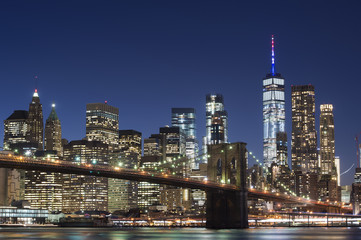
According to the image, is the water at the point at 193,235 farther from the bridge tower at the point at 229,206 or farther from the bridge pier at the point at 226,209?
the bridge tower at the point at 229,206

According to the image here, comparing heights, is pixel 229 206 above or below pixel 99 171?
below

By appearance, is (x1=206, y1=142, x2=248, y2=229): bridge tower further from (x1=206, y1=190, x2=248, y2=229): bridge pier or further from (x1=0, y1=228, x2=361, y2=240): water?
(x1=0, y1=228, x2=361, y2=240): water

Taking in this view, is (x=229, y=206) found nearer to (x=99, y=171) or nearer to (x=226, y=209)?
(x=226, y=209)

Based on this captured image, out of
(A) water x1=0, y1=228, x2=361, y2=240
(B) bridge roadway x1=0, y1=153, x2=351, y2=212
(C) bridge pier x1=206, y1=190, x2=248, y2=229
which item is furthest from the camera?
(C) bridge pier x1=206, y1=190, x2=248, y2=229

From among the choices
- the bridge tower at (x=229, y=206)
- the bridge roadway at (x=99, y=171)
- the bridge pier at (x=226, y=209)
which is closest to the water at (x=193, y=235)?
the bridge pier at (x=226, y=209)

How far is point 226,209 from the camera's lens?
9300cm

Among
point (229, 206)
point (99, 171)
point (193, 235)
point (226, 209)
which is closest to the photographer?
point (193, 235)

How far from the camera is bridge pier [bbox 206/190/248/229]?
91.9m

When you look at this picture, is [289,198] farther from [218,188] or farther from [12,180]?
[12,180]

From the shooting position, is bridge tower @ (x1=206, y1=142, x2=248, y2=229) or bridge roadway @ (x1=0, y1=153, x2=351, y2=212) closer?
bridge roadway @ (x1=0, y1=153, x2=351, y2=212)

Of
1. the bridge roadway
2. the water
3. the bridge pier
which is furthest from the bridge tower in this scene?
the water

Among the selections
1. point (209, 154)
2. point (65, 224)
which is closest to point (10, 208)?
point (65, 224)

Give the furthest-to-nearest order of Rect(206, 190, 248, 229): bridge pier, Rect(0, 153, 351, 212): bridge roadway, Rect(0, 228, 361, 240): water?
Rect(206, 190, 248, 229): bridge pier, Rect(0, 153, 351, 212): bridge roadway, Rect(0, 228, 361, 240): water

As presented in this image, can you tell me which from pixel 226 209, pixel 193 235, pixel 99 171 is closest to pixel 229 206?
pixel 226 209
